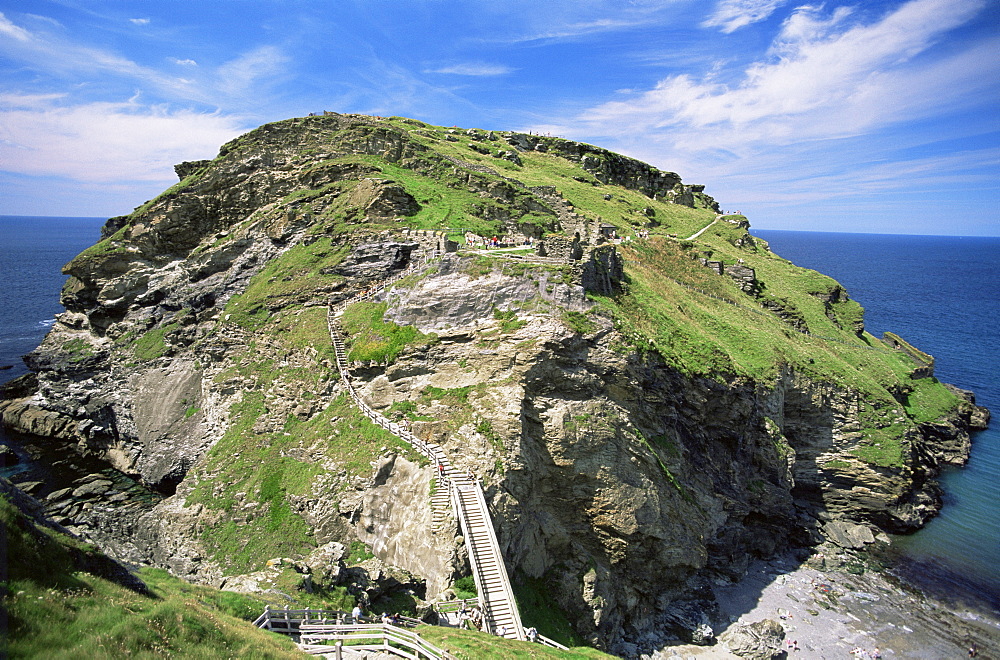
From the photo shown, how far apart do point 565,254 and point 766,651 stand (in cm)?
3054

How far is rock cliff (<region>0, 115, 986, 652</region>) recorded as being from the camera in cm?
2947

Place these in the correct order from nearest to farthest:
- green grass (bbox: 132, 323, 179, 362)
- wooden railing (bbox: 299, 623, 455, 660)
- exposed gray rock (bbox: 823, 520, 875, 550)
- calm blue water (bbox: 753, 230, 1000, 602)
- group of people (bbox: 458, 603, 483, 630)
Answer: wooden railing (bbox: 299, 623, 455, 660), group of people (bbox: 458, 603, 483, 630), calm blue water (bbox: 753, 230, 1000, 602), exposed gray rock (bbox: 823, 520, 875, 550), green grass (bbox: 132, 323, 179, 362)

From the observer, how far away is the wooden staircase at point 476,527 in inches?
872

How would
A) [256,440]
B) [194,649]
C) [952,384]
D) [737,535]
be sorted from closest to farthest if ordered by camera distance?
[194,649] < [256,440] < [737,535] < [952,384]

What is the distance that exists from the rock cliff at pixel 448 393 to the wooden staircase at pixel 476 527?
0.75 meters

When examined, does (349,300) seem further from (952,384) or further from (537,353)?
(952,384)

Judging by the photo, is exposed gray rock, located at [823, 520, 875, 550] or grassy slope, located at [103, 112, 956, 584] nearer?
grassy slope, located at [103, 112, 956, 584]

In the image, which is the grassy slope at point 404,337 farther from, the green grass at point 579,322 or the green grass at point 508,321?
the green grass at point 508,321

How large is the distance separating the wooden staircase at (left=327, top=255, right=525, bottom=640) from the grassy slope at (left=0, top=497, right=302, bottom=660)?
1087 cm

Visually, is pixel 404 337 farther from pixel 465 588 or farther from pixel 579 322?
pixel 465 588

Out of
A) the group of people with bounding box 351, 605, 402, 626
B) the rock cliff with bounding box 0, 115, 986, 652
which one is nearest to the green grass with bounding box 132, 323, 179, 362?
the rock cliff with bounding box 0, 115, 986, 652

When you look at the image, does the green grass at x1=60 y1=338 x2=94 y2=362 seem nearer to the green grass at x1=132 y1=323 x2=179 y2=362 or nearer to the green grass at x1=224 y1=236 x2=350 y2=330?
the green grass at x1=132 y1=323 x2=179 y2=362

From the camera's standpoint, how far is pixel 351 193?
5116cm

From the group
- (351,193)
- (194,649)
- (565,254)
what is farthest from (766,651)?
(351,193)
